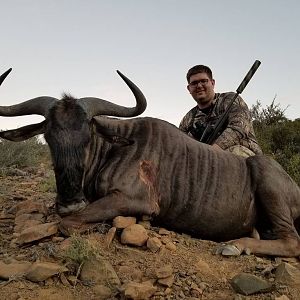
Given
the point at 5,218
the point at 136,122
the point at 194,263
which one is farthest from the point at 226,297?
the point at 5,218

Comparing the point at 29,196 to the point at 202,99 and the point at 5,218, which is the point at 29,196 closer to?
the point at 5,218

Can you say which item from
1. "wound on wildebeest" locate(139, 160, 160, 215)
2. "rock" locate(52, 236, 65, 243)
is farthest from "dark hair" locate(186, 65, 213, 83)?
"rock" locate(52, 236, 65, 243)

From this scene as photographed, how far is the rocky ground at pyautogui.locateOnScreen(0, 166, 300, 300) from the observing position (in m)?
3.22

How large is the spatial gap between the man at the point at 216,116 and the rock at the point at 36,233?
9.53ft

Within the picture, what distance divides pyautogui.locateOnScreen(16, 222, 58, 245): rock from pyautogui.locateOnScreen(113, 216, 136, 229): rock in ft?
1.90

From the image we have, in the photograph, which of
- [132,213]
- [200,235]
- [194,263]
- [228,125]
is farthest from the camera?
[228,125]

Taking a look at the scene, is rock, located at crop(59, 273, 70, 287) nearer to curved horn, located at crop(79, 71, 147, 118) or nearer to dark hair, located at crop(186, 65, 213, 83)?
curved horn, located at crop(79, 71, 147, 118)

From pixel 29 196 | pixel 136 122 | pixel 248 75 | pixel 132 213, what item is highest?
pixel 248 75

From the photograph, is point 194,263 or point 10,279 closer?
point 10,279

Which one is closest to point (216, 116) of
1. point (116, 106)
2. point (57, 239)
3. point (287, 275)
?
point (116, 106)

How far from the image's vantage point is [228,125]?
670cm

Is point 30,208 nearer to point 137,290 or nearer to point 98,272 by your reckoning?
point 98,272

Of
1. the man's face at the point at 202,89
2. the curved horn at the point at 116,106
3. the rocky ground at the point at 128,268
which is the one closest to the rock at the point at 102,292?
the rocky ground at the point at 128,268

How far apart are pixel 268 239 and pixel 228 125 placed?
2006 mm
